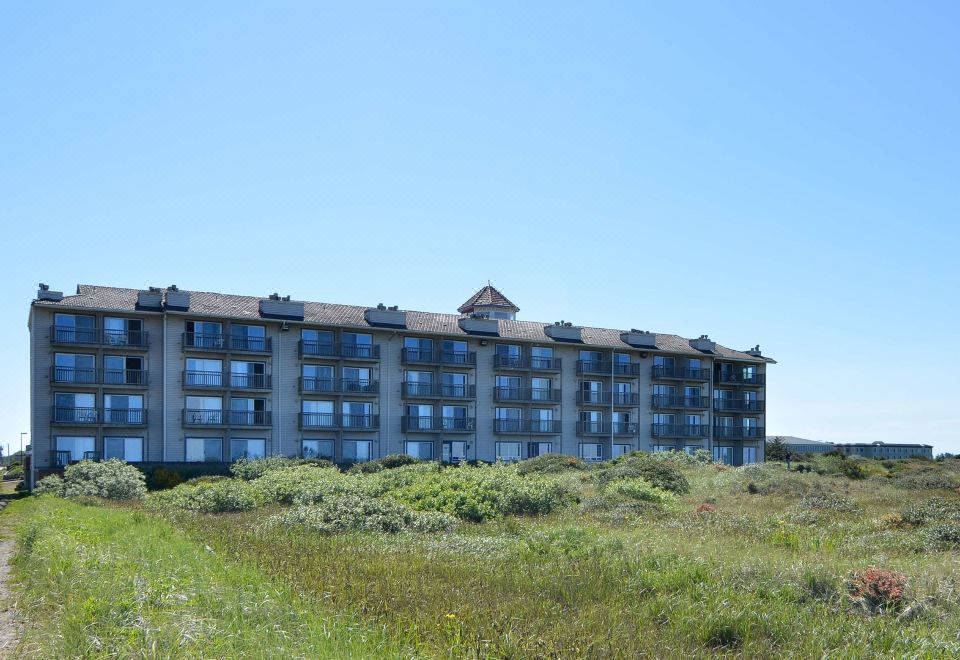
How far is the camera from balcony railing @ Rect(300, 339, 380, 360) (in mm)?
48781

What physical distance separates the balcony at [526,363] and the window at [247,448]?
15488mm

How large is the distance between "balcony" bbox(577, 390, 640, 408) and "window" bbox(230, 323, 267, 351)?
21314mm

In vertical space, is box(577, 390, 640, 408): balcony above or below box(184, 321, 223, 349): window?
below

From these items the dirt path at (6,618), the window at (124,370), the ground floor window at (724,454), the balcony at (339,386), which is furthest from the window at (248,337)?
the ground floor window at (724,454)

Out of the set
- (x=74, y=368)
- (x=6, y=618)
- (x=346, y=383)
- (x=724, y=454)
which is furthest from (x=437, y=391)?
(x=6, y=618)

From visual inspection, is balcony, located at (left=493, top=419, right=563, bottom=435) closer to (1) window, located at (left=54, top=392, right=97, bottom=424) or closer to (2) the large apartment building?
(2) the large apartment building

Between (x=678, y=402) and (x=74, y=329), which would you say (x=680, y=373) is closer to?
(x=678, y=402)

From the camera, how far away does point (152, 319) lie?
45.4 metres

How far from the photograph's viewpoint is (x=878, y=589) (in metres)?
10.7

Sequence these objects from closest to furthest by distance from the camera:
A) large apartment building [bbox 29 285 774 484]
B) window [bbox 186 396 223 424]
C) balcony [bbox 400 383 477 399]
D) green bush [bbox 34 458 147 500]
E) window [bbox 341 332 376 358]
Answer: green bush [bbox 34 458 147 500] → large apartment building [bbox 29 285 774 484] → window [bbox 186 396 223 424] → window [bbox 341 332 376 358] → balcony [bbox 400 383 477 399]

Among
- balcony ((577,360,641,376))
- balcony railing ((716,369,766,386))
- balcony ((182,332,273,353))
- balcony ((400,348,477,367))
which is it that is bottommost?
balcony railing ((716,369,766,386))

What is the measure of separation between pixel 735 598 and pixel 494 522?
34.5ft

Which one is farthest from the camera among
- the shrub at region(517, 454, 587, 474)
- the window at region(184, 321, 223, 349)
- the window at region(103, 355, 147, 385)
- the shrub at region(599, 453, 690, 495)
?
the window at region(184, 321, 223, 349)

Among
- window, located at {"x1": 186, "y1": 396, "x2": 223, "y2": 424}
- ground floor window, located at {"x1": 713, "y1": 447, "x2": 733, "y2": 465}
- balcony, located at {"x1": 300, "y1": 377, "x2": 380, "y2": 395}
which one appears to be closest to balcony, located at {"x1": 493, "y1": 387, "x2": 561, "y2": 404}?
balcony, located at {"x1": 300, "y1": 377, "x2": 380, "y2": 395}
